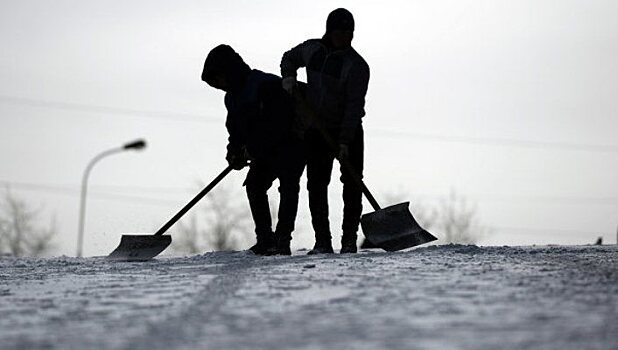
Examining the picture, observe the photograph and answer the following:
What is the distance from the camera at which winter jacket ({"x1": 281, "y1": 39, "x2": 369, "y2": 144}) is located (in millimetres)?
10633

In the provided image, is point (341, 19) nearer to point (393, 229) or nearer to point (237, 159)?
point (237, 159)

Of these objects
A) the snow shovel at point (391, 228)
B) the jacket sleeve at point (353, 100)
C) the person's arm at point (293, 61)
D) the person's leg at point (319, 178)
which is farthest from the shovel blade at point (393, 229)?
the person's arm at point (293, 61)

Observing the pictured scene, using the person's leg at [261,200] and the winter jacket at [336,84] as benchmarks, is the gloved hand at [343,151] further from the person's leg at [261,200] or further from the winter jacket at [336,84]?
the person's leg at [261,200]

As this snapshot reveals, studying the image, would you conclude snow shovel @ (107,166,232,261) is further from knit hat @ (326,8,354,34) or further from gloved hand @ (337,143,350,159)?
knit hat @ (326,8,354,34)

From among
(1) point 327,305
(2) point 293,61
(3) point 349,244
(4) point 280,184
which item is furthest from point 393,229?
(1) point 327,305

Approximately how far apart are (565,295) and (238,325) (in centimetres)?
177

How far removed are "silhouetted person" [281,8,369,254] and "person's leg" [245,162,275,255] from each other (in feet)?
1.19

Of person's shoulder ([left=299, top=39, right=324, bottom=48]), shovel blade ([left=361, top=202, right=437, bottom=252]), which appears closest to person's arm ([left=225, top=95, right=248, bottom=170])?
person's shoulder ([left=299, top=39, right=324, bottom=48])

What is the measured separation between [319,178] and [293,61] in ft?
3.14

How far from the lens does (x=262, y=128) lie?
10734mm

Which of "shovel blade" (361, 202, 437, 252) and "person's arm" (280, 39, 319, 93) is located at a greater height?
"person's arm" (280, 39, 319, 93)

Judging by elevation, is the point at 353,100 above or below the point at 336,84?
below

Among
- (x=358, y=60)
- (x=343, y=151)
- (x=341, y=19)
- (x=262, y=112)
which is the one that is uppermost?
(x=341, y=19)

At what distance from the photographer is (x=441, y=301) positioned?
6320mm
